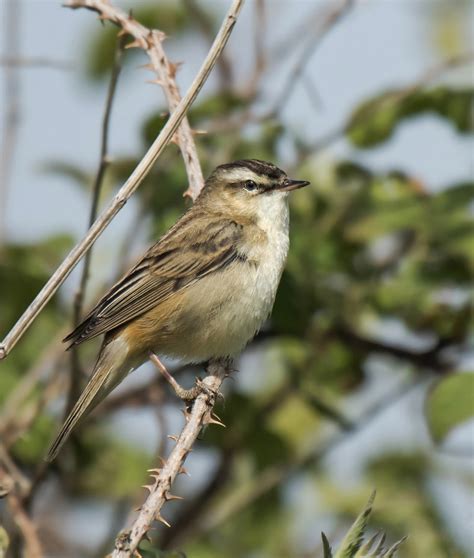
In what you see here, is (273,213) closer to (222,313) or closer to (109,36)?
(222,313)

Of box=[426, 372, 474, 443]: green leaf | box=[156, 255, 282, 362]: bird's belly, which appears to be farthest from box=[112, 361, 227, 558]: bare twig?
box=[426, 372, 474, 443]: green leaf

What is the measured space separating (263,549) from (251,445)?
611 mm

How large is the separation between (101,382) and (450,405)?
162 cm

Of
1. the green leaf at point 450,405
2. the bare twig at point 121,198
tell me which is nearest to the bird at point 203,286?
the green leaf at point 450,405

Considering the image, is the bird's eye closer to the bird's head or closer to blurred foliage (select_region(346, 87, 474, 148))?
the bird's head

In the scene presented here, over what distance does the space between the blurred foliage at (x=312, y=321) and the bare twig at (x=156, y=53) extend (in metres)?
0.67

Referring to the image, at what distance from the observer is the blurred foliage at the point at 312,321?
5137 millimetres

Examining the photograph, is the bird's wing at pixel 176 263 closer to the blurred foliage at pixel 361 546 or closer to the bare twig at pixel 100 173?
the bare twig at pixel 100 173

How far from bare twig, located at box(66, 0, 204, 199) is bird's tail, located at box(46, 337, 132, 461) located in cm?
95

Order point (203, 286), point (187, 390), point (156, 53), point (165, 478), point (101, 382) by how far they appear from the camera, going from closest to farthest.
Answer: point (165, 478)
point (156, 53)
point (101, 382)
point (187, 390)
point (203, 286)

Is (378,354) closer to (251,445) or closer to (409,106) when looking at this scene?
(251,445)

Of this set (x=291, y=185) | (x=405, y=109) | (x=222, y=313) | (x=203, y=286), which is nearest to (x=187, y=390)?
(x=222, y=313)

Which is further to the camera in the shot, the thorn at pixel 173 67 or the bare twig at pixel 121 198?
the thorn at pixel 173 67

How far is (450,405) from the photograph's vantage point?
13.5 ft
